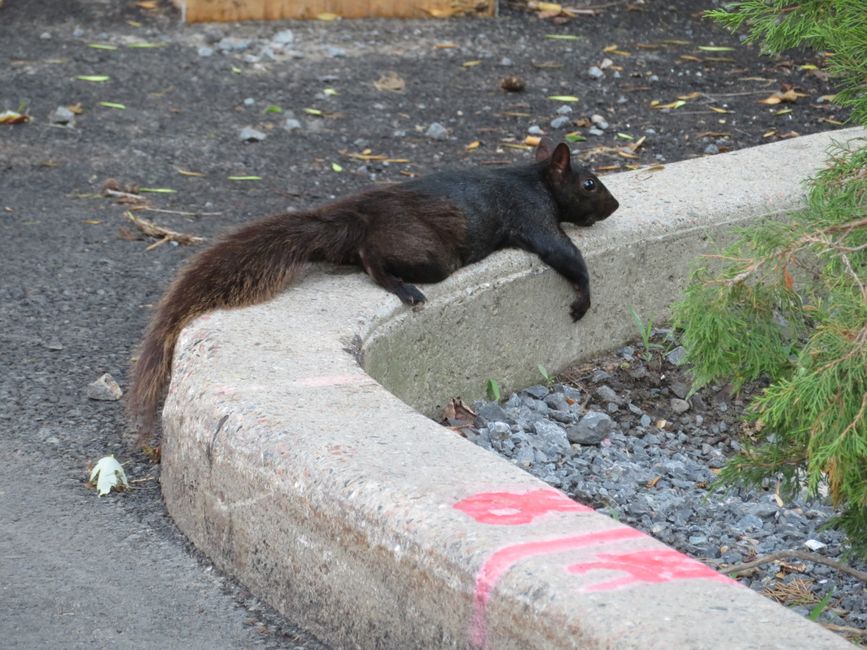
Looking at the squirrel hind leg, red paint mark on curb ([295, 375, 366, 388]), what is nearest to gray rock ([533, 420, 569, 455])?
the squirrel hind leg

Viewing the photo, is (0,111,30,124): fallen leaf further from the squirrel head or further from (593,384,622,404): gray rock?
(593,384,622,404): gray rock

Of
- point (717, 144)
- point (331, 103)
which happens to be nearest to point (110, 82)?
point (331, 103)

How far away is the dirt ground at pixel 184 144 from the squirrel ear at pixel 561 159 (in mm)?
318

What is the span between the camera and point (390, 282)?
12.8ft

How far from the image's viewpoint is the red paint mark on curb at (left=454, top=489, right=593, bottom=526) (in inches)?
99.9

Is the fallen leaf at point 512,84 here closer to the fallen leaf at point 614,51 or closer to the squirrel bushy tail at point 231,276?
the fallen leaf at point 614,51

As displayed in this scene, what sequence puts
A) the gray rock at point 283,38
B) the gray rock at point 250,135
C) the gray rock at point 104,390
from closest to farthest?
1. the gray rock at point 104,390
2. the gray rock at point 250,135
3. the gray rock at point 283,38

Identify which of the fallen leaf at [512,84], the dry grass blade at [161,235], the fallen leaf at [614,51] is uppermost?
the fallen leaf at [614,51]

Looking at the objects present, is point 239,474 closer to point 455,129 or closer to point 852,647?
point 852,647

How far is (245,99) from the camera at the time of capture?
701 centimetres

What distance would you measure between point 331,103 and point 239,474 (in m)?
4.41

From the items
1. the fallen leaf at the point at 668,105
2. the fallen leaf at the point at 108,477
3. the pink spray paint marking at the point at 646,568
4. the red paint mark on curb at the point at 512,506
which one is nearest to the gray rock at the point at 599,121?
the fallen leaf at the point at 668,105

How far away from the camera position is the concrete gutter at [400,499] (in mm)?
2295

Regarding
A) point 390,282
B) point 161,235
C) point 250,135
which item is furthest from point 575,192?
point 250,135
